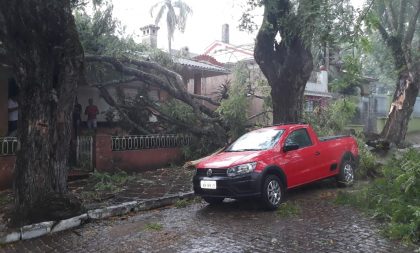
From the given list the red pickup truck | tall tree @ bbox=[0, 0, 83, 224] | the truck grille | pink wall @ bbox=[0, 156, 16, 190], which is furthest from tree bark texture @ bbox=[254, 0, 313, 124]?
pink wall @ bbox=[0, 156, 16, 190]

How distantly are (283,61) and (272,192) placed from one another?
562cm

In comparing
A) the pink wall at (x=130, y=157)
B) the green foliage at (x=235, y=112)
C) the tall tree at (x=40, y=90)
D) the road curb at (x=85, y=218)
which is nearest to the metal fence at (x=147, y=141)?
the pink wall at (x=130, y=157)

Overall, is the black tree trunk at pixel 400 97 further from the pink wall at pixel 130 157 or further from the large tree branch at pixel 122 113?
the large tree branch at pixel 122 113

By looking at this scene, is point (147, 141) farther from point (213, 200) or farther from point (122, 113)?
point (213, 200)

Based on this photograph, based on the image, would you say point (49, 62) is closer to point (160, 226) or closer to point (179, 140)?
point (160, 226)

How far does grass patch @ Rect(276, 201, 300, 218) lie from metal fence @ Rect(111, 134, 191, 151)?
6277 mm

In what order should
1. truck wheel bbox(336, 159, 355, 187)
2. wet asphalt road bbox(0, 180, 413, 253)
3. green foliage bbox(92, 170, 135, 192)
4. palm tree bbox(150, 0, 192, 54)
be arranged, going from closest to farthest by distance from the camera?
wet asphalt road bbox(0, 180, 413, 253)
truck wheel bbox(336, 159, 355, 187)
green foliage bbox(92, 170, 135, 192)
palm tree bbox(150, 0, 192, 54)

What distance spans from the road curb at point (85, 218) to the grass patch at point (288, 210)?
7.91ft

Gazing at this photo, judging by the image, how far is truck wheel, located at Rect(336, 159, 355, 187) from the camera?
32.3 ft

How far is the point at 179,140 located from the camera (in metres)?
14.4

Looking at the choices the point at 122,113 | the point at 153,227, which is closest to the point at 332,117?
the point at 122,113

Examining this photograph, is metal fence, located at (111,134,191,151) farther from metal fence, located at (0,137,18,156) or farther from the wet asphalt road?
the wet asphalt road

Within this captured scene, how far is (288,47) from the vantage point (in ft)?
39.1

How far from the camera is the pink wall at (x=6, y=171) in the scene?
10.1m
